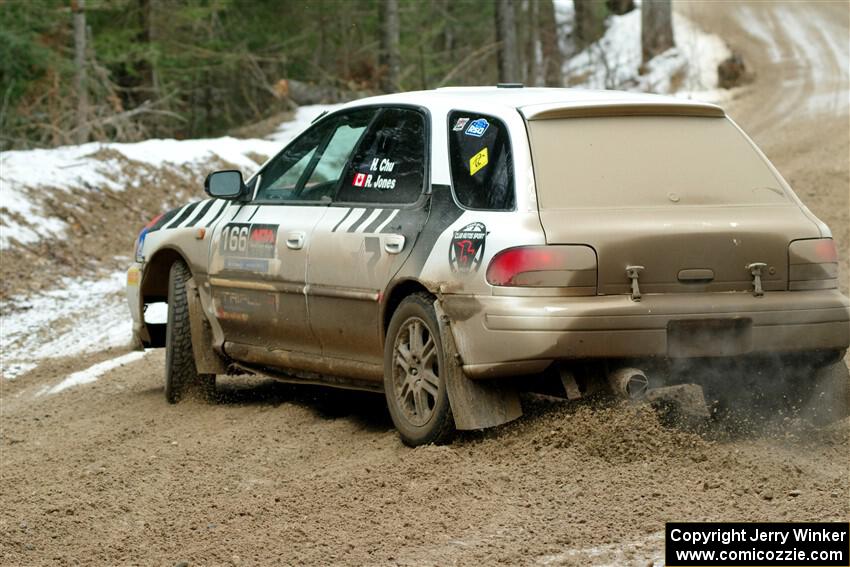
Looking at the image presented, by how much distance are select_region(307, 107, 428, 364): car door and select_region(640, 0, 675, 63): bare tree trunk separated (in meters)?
27.2

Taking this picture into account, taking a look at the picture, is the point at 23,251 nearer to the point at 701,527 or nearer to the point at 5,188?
the point at 5,188

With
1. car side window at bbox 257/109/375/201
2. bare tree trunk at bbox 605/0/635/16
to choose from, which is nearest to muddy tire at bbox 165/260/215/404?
car side window at bbox 257/109/375/201

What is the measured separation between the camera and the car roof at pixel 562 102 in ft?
19.6

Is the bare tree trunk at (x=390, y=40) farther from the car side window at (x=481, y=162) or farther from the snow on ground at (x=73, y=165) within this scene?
the car side window at (x=481, y=162)

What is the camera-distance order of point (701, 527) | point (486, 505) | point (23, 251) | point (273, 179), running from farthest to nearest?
point (23, 251)
point (273, 179)
point (486, 505)
point (701, 527)

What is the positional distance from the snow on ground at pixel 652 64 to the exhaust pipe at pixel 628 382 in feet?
76.5

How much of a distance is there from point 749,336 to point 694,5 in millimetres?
35703

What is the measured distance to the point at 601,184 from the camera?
5793 mm

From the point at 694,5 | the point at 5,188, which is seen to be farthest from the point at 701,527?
the point at 694,5

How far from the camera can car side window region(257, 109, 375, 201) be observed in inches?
273

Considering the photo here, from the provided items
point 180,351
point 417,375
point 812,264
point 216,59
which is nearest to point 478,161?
point 417,375

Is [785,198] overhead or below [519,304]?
overhead

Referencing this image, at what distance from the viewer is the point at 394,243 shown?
6.22 metres

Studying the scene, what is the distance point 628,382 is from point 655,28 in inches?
1125
